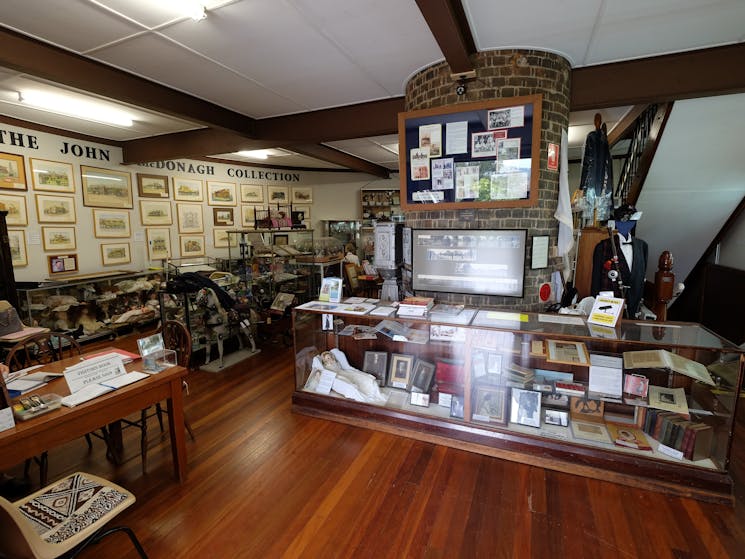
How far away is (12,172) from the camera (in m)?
4.78

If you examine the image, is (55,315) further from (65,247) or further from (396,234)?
(396,234)

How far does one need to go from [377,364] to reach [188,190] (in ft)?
19.4

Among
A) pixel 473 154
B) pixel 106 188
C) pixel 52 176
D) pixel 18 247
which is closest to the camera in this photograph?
pixel 473 154

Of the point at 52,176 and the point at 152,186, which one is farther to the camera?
the point at 152,186

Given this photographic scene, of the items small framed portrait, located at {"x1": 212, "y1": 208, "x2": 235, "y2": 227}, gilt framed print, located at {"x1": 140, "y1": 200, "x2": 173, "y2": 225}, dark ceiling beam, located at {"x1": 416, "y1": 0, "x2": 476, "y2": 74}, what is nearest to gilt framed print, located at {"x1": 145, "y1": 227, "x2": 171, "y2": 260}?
gilt framed print, located at {"x1": 140, "y1": 200, "x2": 173, "y2": 225}

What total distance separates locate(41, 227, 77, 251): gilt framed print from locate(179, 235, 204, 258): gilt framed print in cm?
179

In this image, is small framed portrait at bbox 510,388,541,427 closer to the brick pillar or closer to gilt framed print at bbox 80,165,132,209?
the brick pillar

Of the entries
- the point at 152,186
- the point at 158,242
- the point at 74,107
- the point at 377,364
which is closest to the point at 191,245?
the point at 158,242

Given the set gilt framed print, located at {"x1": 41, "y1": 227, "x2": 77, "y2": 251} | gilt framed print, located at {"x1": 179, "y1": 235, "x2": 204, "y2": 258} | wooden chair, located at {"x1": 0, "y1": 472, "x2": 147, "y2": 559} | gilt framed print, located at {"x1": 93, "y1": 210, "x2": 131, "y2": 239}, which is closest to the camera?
wooden chair, located at {"x1": 0, "y1": 472, "x2": 147, "y2": 559}

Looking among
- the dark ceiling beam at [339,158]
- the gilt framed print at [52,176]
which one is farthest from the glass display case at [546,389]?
the gilt framed print at [52,176]

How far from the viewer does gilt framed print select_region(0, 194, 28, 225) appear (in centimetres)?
472

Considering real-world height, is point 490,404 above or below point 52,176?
below

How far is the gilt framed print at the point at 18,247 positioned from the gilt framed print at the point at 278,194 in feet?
15.4

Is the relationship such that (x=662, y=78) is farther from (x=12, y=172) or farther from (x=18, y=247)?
(x=18, y=247)
